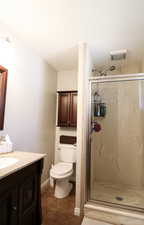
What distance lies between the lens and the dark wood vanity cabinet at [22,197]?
1082mm

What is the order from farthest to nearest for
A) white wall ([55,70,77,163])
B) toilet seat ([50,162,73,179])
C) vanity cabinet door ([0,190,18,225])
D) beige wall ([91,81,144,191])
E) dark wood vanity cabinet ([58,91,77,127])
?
white wall ([55,70,77,163]) < dark wood vanity cabinet ([58,91,77,127]) < beige wall ([91,81,144,191]) < toilet seat ([50,162,73,179]) < vanity cabinet door ([0,190,18,225])

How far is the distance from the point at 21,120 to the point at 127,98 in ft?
6.56

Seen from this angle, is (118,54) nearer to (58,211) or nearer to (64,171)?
(64,171)

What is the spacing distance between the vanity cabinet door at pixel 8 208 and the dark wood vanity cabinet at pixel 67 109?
1770 millimetres

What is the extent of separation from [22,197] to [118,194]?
66.3 inches

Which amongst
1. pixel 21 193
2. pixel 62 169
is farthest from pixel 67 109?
pixel 21 193

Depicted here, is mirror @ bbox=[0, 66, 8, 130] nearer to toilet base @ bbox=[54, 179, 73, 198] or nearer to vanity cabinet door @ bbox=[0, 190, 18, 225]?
vanity cabinet door @ bbox=[0, 190, 18, 225]

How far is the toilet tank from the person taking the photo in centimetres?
261

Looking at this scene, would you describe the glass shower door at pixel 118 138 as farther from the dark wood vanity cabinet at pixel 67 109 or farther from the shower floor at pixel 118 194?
the dark wood vanity cabinet at pixel 67 109

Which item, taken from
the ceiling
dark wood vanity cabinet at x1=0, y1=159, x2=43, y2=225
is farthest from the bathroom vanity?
the ceiling

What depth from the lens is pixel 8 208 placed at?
111 centimetres

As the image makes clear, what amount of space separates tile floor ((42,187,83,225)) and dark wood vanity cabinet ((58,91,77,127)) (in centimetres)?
130

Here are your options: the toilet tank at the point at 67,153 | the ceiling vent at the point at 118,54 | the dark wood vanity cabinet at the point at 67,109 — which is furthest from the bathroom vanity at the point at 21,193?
the ceiling vent at the point at 118,54

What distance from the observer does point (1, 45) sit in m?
1.71
